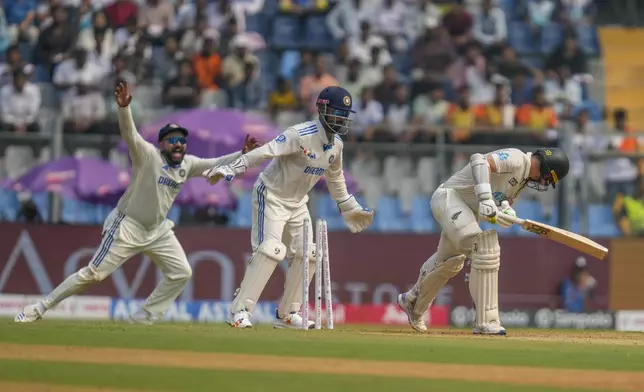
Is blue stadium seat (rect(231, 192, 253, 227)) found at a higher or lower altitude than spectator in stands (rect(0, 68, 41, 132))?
lower

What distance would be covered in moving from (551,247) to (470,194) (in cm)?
676

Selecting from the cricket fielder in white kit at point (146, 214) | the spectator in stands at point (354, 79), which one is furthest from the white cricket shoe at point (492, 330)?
the spectator in stands at point (354, 79)

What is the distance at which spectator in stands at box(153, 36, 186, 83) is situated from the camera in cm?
1983

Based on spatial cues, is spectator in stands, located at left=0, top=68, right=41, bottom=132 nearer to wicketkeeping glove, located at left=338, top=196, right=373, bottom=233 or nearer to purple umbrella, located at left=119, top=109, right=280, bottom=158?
purple umbrella, located at left=119, top=109, right=280, bottom=158

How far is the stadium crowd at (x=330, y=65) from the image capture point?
1866 centimetres

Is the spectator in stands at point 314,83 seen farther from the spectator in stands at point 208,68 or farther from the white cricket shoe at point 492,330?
the white cricket shoe at point 492,330

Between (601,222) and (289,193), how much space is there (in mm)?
7668

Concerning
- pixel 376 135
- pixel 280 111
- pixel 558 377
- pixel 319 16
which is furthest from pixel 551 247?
pixel 558 377

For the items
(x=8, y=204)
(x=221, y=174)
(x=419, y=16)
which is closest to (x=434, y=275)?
(x=221, y=174)

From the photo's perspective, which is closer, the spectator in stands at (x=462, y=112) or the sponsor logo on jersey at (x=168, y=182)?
the sponsor logo on jersey at (x=168, y=182)

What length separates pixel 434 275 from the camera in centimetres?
1197

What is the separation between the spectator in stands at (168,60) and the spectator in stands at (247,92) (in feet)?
3.02

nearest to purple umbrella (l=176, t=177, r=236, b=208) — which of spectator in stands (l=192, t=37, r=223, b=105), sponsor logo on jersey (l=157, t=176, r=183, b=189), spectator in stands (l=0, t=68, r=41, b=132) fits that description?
spectator in stands (l=192, t=37, r=223, b=105)

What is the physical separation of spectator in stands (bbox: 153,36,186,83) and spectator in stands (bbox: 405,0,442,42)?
12.2ft
